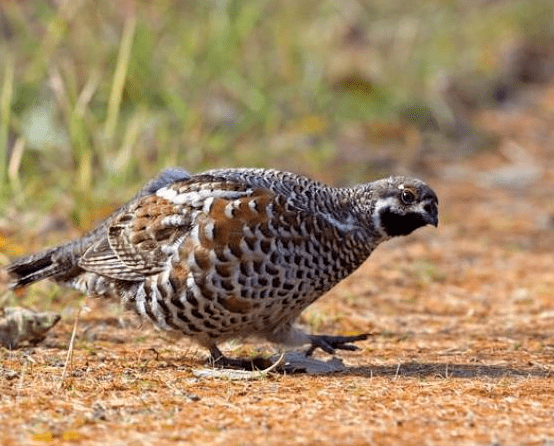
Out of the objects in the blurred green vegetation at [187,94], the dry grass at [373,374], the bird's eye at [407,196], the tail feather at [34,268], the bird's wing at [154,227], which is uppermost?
the blurred green vegetation at [187,94]

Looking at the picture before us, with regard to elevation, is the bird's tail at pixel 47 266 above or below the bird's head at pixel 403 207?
below

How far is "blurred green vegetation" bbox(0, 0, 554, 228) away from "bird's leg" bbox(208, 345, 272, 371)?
2.45 metres

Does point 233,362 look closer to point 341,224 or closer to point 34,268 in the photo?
point 341,224

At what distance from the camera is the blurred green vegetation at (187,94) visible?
7.92 metres

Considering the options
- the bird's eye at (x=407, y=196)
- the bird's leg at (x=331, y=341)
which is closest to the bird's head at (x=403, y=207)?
the bird's eye at (x=407, y=196)

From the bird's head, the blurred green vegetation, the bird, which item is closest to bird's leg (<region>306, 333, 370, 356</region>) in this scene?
the bird

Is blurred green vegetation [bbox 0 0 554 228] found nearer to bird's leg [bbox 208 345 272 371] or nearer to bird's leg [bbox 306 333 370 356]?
bird's leg [bbox 208 345 272 371]

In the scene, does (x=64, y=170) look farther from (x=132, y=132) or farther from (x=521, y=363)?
(x=521, y=363)

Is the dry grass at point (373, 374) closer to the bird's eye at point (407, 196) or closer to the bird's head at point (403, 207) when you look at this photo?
the bird's head at point (403, 207)

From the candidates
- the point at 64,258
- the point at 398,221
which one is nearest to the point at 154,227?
the point at 64,258

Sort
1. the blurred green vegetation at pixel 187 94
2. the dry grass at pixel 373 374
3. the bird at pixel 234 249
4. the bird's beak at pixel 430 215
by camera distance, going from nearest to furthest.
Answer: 1. the dry grass at pixel 373 374
2. the bird at pixel 234 249
3. the bird's beak at pixel 430 215
4. the blurred green vegetation at pixel 187 94

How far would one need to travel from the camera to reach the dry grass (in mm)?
3971

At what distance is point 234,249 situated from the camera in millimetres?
4965

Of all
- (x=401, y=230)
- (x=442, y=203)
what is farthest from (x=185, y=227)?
(x=442, y=203)
